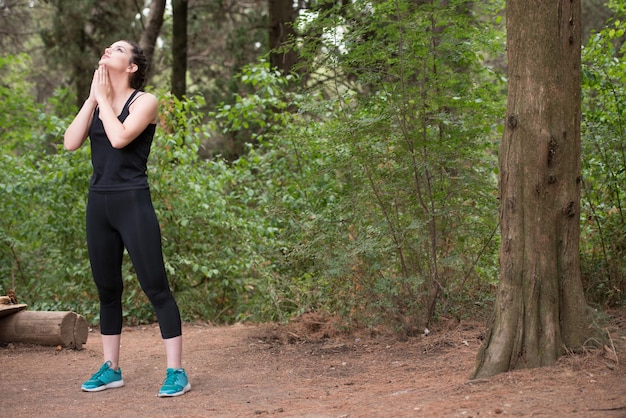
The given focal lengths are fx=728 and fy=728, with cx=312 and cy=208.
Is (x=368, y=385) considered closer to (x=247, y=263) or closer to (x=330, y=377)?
(x=330, y=377)

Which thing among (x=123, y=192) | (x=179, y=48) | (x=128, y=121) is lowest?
(x=123, y=192)

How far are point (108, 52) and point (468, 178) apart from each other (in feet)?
9.82

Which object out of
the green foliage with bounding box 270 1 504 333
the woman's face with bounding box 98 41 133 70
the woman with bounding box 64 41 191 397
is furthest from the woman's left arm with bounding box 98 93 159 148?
the green foliage with bounding box 270 1 504 333

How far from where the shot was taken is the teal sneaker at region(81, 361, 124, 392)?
500 centimetres

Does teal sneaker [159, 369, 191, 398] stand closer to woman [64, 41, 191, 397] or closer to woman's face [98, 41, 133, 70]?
woman [64, 41, 191, 397]

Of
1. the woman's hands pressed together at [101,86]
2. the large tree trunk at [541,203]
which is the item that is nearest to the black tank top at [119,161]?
the woman's hands pressed together at [101,86]

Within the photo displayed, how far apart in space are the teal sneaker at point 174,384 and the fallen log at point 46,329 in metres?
2.32

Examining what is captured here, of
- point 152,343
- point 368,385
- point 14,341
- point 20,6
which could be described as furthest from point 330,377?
point 20,6

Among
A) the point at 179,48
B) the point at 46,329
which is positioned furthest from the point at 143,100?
the point at 179,48

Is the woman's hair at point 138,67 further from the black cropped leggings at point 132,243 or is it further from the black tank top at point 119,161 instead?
the black cropped leggings at point 132,243

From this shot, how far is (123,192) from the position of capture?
184 inches

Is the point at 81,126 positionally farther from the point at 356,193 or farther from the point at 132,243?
the point at 356,193

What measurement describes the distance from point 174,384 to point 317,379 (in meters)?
1.09

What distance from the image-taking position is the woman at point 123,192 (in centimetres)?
468
